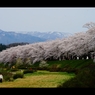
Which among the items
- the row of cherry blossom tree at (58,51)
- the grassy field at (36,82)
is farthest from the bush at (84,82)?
the row of cherry blossom tree at (58,51)

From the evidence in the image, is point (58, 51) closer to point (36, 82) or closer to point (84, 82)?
point (36, 82)

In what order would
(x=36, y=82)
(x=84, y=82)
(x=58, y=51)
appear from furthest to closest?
(x=58, y=51) → (x=36, y=82) → (x=84, y=82)

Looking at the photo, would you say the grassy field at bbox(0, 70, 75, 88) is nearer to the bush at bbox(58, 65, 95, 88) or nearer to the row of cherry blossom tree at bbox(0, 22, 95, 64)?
the bush at bbox(58, 65, 95, 88)

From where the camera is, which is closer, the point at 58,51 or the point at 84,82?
the point at 84,82

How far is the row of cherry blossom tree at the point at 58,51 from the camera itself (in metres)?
29.5

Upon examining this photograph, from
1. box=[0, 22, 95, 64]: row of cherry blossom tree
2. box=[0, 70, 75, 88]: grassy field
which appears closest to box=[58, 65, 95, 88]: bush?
box=[0, 70, 75, 88]: grassy field

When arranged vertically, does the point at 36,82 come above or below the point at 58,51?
below

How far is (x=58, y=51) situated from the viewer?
1506 inches

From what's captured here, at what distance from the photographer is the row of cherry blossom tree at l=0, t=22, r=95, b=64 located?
2948cm

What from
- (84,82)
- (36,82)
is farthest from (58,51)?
(84,82)

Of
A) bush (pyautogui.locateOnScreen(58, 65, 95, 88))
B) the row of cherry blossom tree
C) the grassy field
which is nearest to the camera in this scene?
bush (pyautogui.locateOnScreen(58, 65, 95, 88))

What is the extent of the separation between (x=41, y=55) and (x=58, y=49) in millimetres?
2939
